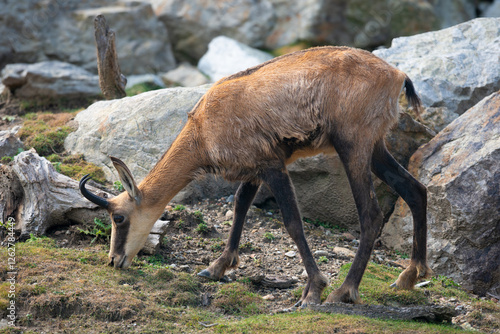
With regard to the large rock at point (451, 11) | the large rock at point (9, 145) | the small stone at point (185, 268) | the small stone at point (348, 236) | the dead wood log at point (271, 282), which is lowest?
the dead wood log at point (271, 282)

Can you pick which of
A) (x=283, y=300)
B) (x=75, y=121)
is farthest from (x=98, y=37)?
(x=283, y=300)

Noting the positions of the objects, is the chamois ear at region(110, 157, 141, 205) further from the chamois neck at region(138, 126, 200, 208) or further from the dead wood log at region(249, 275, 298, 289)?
the dead wood log at region(249, 275, 298, 289)

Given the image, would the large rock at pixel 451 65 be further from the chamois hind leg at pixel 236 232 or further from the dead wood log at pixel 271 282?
the dead wood log at pixel 271 282

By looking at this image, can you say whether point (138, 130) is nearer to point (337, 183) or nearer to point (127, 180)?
point (127, 180)

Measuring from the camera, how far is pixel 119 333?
5215 mm

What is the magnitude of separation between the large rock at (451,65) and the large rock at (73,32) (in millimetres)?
8865

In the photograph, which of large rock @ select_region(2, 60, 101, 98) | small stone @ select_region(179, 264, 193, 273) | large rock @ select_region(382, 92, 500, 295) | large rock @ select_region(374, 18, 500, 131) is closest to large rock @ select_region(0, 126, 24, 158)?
large rock @ select_region(2, 60, 101, 98)

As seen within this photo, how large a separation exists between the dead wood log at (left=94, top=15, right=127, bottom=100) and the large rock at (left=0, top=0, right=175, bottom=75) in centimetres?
547

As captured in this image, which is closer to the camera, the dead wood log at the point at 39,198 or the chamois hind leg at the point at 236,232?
the chamois hind leg at the point at 236,232

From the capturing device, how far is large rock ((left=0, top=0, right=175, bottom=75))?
51.9ft

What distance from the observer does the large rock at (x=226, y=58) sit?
1524cm

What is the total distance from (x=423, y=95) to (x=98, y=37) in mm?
6347

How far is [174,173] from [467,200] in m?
4.03

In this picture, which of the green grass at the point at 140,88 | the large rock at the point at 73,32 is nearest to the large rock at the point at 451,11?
the large rock at the point at 73,32
